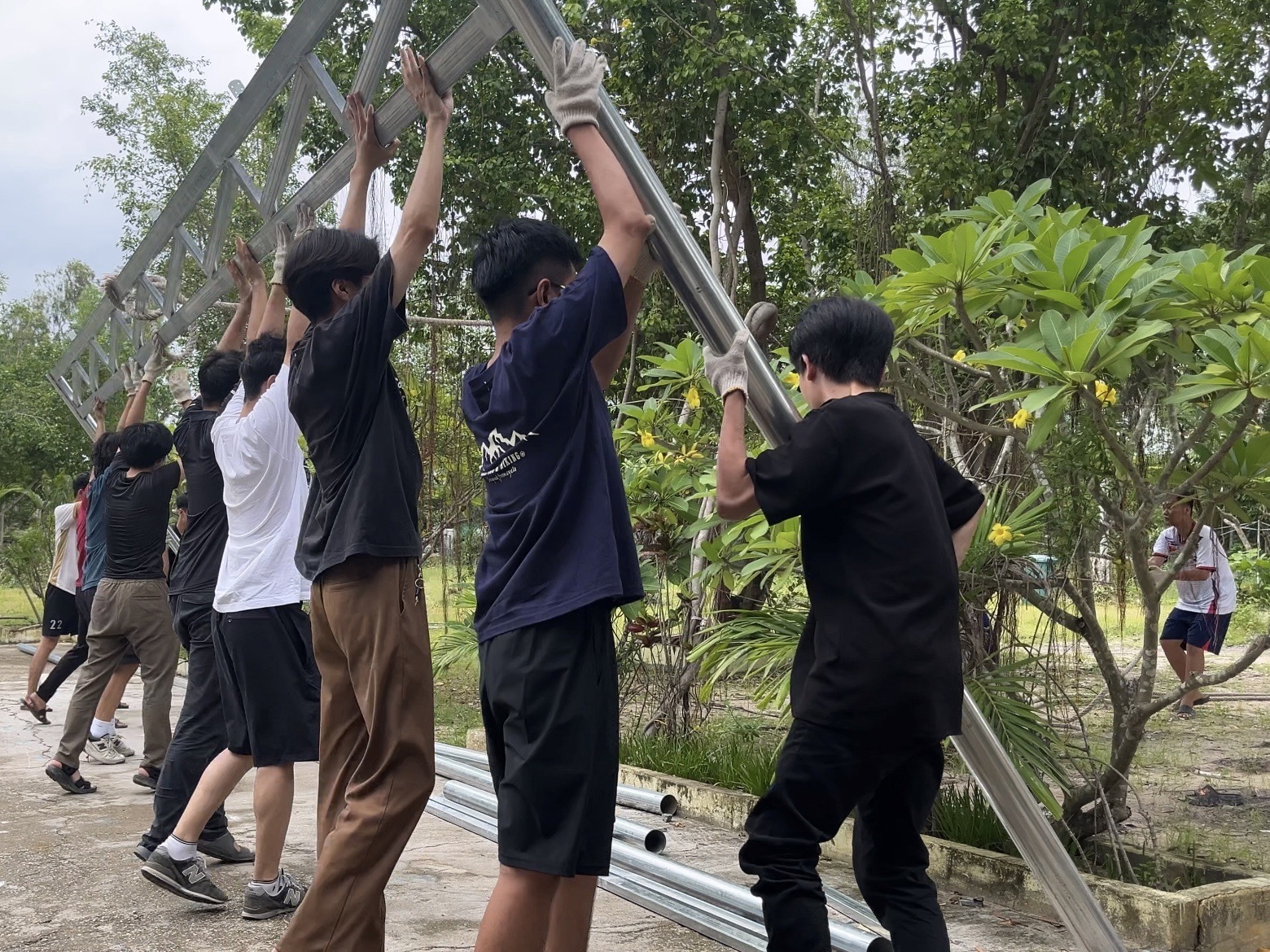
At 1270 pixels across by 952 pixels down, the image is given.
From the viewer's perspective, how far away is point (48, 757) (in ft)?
23.9

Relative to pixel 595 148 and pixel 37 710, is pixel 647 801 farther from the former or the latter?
pixel 37 710

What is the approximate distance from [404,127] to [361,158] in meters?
0.18

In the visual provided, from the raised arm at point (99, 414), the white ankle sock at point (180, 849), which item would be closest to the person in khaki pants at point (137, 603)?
the raised arm at point (99, 414)

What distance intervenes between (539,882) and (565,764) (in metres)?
0.24

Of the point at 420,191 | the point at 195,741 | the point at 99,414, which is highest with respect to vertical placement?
the point at 420,191

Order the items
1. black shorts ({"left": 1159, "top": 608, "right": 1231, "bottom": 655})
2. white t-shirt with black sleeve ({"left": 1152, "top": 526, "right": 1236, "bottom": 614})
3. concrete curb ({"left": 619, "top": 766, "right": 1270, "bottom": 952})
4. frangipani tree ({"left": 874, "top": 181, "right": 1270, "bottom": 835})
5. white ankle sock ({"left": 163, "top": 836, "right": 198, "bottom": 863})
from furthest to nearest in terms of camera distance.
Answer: black shorts ({"left": 1159, "top": 608, "right": 1231, "bottom": 655}), white t-shirt with black sleeve ({"left": 1152, "top": 526, "right": 1236, "bottom": 614}), white ankle sock ({"left": 163, "top": 836, "right": 198, "bottom": 863}), concrete curb ({"left": 619, "top": 766, "right": 1270, "bottom": 952}), frangipani tree ({"left": 874, "top": 181, "right": 1270, "bottom": 835})

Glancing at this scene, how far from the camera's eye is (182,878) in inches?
161

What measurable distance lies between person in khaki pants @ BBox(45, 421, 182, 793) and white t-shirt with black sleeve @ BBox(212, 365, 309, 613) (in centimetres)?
207

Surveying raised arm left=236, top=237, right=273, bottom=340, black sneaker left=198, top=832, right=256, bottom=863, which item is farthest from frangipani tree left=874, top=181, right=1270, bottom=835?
black sneaker left=198, top=832, right=256, bottom=863

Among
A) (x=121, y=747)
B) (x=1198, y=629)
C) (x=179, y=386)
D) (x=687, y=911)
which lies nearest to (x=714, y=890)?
(x=687, y=911)

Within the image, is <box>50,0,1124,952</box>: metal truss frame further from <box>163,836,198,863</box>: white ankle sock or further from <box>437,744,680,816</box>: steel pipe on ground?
<box>163,836,198,863</box>: white ankle sock

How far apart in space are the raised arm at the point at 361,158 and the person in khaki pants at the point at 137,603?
10.4 ft

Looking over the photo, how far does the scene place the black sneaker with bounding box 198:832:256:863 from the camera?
15.6 feet

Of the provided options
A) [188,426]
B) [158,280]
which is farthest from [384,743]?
[158,280]
